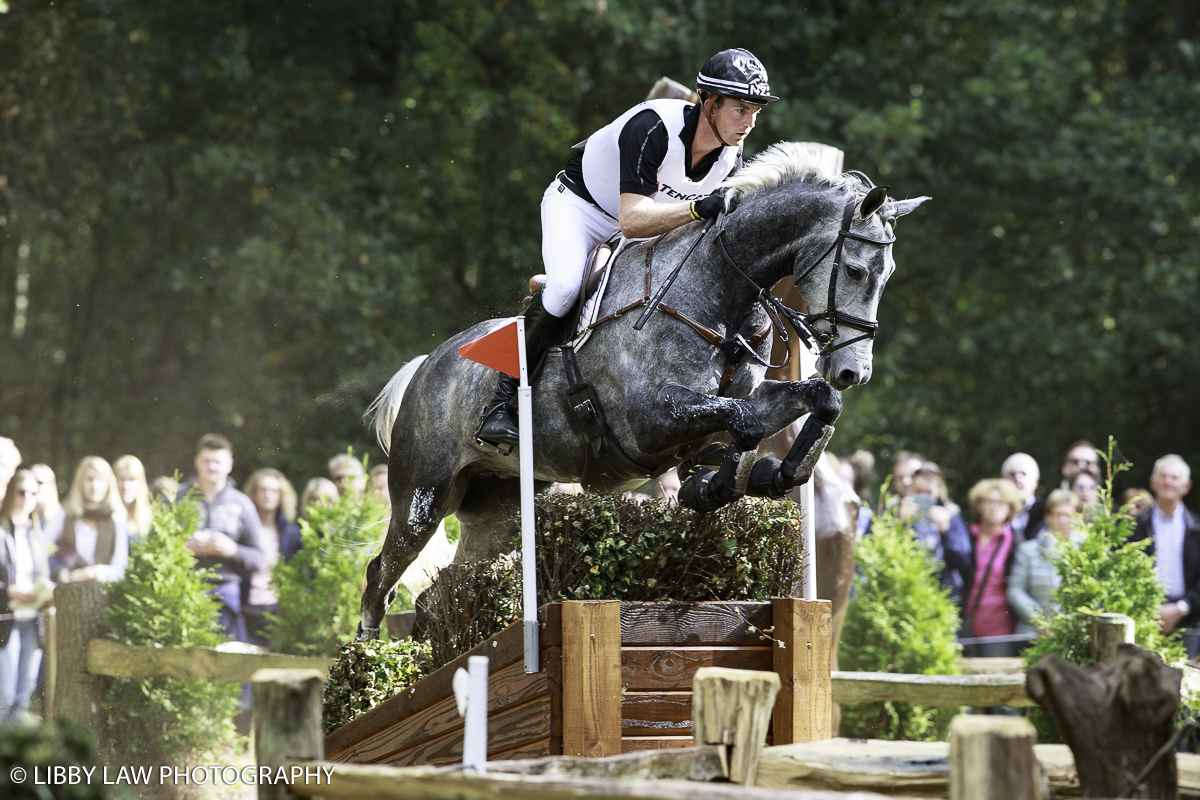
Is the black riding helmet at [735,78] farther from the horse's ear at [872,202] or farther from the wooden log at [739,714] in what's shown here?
the wooden log at [739,714]

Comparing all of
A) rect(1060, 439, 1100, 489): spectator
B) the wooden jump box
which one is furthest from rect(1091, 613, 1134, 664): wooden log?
rect(1060, 439, 1100, 489): spectator

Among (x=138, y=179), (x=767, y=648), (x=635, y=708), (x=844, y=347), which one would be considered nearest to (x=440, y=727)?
(x=635, y=708)

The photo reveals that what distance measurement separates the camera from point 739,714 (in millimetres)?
2711

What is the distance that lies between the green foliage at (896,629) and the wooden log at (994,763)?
4437mm

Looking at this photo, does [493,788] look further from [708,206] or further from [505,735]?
[708,206]

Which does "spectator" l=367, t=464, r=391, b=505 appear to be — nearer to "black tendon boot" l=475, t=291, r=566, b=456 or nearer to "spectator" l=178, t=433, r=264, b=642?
"spectator" l=178, t=433, r=264, b=642

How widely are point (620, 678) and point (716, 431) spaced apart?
904mm

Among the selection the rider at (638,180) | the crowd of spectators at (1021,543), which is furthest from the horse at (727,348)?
the crowd of spectators at (1021,543)

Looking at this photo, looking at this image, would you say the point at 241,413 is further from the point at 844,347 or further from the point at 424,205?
the point at 844,347

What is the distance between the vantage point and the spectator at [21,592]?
6227mm

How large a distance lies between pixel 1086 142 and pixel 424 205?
261 inches

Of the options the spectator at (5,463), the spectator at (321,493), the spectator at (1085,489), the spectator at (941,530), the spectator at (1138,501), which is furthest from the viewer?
the spectator at (1085,489)

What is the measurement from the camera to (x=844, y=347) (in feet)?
12.6

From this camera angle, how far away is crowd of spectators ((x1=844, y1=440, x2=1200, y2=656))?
7168 millimetres
